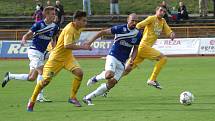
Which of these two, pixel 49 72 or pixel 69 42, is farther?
pixel 49 72

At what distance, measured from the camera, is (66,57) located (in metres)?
13.8

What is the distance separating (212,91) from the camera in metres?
16.6

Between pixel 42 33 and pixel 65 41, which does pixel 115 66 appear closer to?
pixel 65 41

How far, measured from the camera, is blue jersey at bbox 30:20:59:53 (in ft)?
48.8

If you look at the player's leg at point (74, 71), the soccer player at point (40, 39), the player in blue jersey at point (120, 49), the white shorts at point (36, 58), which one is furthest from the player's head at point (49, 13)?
the player in blue jersey at point (120, 49)

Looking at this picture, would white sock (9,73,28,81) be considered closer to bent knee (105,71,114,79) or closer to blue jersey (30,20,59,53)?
blue jersey (30,20,59,53)

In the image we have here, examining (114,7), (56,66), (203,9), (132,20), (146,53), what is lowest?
(203,9)

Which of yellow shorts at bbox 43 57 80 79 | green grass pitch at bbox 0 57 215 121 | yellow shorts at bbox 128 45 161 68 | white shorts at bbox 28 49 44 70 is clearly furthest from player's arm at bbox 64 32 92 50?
yellow shorts at bbox 128 45 161 68

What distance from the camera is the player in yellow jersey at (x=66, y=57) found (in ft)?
43.9

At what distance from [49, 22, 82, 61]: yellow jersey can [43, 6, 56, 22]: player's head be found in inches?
35.0

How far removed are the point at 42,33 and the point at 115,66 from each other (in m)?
2.04

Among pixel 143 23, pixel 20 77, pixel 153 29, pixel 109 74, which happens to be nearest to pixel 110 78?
pixel 109 74

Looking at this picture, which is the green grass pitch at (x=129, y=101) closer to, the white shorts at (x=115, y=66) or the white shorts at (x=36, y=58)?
the white shorts at (x=115, y=66)

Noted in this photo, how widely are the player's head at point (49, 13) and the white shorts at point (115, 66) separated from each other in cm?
170
